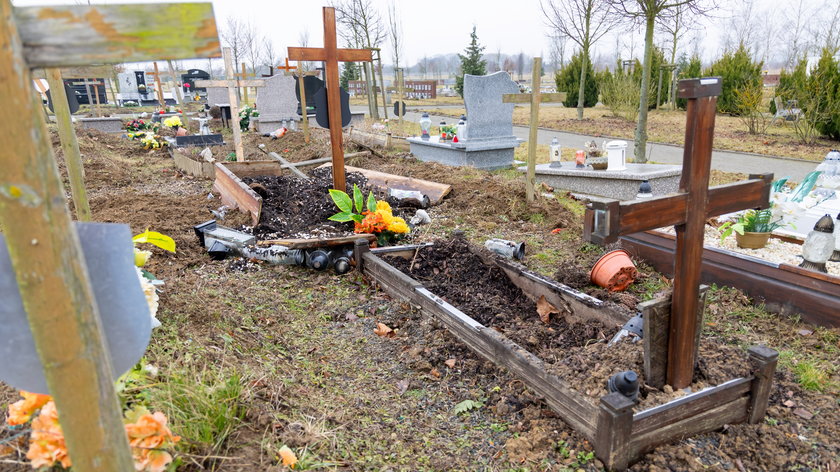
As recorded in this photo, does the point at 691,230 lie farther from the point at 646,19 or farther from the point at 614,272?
the point at 646,19

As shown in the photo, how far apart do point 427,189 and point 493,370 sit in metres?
4.24

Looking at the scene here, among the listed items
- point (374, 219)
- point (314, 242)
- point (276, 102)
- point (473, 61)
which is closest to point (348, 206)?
point (374, 219)

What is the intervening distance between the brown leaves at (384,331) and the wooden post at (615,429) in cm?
173

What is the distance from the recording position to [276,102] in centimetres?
1491

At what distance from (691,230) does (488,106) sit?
7.84 meters

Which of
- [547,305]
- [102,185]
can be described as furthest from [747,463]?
[102,185]

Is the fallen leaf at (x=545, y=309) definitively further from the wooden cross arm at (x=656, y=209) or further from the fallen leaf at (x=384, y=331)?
the wooden cross arm at (x=656, y=209)

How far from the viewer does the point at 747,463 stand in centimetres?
234

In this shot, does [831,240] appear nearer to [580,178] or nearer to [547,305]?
[547,305]

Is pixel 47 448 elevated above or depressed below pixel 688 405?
above

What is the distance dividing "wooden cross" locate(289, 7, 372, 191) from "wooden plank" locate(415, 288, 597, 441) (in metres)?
2.82

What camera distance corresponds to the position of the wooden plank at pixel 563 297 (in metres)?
3.18

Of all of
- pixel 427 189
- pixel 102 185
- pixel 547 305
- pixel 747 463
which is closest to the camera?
pixel 747 463

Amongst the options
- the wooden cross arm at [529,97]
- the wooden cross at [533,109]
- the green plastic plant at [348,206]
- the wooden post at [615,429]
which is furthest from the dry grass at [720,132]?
the wooden post at [615,429]
